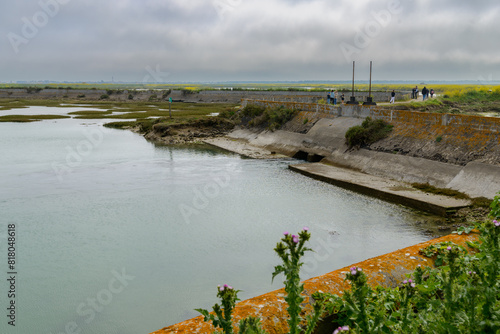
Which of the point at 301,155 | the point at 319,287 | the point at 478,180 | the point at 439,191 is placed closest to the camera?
the point at 319,287

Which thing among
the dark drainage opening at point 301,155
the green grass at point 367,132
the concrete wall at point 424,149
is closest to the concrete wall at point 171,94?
the concrete wall at point 424,149

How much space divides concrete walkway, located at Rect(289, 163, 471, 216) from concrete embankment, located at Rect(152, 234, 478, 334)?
10.0m

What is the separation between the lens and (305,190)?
1966 centimetres

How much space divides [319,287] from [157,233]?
9.91 m

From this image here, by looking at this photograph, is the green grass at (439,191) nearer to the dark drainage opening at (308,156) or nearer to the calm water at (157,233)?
the calm water at (157,233)

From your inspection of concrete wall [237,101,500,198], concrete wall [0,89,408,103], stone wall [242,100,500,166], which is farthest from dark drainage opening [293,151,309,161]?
concrete wall [0,89,408,103]

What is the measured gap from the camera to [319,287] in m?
4.73

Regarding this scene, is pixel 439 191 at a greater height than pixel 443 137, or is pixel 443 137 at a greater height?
pixel 443 137

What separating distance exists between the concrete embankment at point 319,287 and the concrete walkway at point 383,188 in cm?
1003

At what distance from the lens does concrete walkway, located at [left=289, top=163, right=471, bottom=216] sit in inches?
611

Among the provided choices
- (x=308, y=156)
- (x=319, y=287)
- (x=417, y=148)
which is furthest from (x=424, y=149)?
(x=319, y=287)

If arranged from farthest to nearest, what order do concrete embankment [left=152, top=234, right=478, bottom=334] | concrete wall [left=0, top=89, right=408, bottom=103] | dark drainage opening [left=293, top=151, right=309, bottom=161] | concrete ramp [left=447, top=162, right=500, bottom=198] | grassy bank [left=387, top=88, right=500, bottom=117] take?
concrete wall [left=0, top=89, right=408, bottom=103], grassy bank [left=387, top=88, right=500, bottom=117], dark drainage opening [left=293, top=151, right=309, bottom=161], concrete ramp [left=447, top=162, right=500, bottom=198], concrete embankment [left=152, top=234, right=478, bottom=334]

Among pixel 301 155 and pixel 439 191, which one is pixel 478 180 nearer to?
pixel 439 191

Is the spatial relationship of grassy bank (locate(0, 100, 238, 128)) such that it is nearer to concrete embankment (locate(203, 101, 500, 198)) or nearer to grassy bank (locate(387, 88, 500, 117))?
concrete embankment (locate(203, 101, 500, 198))
